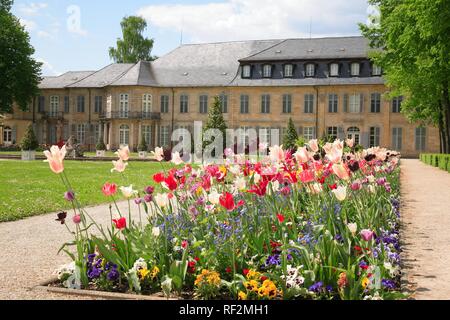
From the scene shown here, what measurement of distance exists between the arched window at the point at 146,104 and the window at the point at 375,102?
1751 cm

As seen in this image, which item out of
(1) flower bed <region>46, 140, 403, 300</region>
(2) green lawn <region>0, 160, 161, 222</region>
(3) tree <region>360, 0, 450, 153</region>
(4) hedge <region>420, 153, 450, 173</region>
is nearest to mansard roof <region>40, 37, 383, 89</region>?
(4) hedge <region>420, 153, 450, 173</region>

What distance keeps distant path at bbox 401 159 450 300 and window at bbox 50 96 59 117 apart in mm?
42019

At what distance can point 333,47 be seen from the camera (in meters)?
44.0

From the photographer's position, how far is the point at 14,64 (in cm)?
4519

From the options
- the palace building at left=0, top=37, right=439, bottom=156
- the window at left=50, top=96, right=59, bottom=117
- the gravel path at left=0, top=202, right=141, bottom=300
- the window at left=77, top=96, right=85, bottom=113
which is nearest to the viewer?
the gravel path at left=0, top=202, right=141, bottom=300

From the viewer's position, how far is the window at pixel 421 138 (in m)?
41.9

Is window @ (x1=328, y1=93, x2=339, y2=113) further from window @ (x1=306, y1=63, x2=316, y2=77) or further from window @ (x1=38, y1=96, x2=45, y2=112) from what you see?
window @ (x1=38, y1=96, x2=45, y2=112)

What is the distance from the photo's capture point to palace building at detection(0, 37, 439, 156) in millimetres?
42281

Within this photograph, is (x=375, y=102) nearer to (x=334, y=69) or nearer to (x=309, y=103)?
(x=334, y=69)

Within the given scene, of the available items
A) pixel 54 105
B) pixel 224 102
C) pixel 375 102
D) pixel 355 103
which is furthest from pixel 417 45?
pixel 54 105

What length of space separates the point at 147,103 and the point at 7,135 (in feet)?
50.0

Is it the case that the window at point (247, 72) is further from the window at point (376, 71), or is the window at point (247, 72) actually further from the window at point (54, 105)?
the window at point (54, 105)
